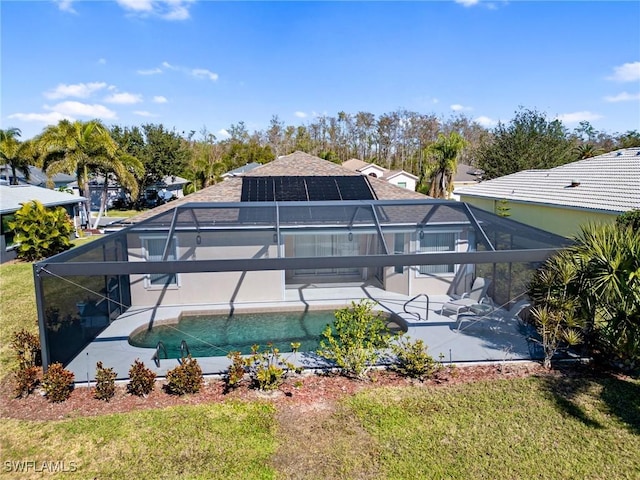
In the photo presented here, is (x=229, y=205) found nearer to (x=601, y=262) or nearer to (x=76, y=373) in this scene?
(x=76, y=373)

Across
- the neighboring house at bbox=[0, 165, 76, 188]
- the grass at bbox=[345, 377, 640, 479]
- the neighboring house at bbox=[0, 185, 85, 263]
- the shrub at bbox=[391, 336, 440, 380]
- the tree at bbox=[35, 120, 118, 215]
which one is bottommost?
the grass at bbox=[345, 377, 640, 479]

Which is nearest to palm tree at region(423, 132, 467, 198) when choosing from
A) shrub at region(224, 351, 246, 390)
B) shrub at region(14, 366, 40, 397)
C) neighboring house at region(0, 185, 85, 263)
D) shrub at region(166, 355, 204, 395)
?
neighboring house at region(0, 185, 85, 263)

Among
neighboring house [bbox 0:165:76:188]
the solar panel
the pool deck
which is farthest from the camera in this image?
neighboring house [bbox 0:165:76:188]

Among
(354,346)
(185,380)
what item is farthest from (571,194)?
(185,380)

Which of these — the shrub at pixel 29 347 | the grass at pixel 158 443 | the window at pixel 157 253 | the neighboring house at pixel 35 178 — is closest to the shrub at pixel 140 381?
the grass at pixel 158 443

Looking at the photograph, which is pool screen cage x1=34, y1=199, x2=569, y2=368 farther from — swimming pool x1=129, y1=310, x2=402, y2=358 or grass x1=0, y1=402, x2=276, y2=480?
grass x1=0, y1=402, x2=276, y2=480

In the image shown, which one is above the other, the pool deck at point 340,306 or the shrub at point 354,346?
the shrub at point 354,346

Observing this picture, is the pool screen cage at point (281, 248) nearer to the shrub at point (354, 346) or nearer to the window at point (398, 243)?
the window at point (398, 243)
